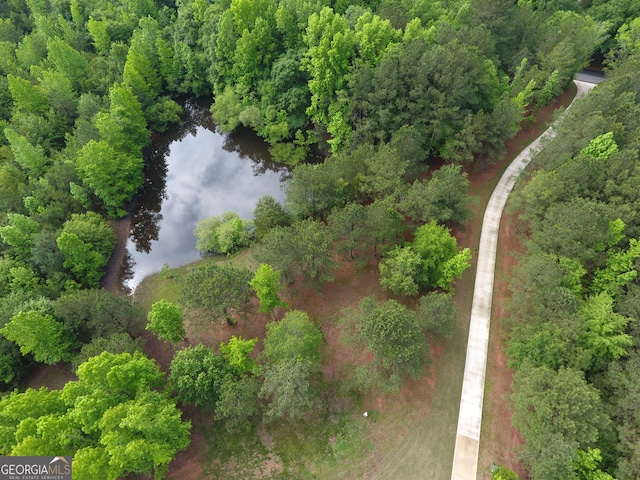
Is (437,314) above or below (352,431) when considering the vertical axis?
above

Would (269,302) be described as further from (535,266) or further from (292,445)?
(535,266)

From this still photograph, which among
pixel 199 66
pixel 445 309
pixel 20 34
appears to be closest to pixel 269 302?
pixel 445 309

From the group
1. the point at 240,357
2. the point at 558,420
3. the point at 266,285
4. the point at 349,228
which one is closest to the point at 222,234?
the point at 266,285

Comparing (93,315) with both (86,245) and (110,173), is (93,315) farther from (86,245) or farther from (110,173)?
(110,173)

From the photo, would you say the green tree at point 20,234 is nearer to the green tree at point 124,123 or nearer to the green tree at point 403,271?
the green tree at point 124,123
